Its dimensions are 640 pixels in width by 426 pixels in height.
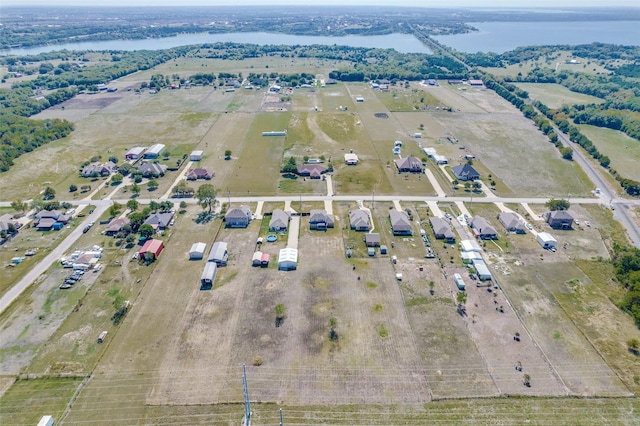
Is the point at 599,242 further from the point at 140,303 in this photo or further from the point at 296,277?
the point at 140,303

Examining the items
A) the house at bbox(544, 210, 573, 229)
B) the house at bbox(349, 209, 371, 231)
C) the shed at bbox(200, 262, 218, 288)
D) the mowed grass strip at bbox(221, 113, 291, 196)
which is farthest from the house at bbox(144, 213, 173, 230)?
the house at bbox(544, 210, 573, 229)

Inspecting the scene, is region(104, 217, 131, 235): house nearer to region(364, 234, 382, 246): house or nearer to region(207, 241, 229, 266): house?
region(207, 241, 229, 266): house

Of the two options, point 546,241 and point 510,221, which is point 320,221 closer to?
point 510,221

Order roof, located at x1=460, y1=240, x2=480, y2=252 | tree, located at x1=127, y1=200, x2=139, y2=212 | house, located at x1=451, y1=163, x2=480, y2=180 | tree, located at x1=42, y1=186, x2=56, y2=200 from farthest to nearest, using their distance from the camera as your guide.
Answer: house, located at x1=451, y1=163, x2=480, y2=180, tree, located at x1=42, y1=186, x2=56, y2=200, tree, located at x1=127, y1=200, x2=139, y2=212, roof, located at x1=460, y1=240, x2=480, y2=252

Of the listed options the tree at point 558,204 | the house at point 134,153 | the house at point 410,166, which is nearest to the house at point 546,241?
the tree at point 558,204

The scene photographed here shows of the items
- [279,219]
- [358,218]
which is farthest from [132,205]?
[358,218]
